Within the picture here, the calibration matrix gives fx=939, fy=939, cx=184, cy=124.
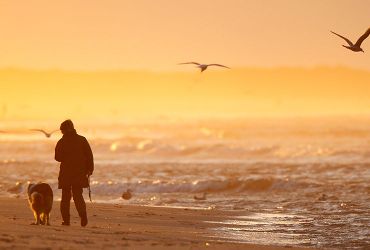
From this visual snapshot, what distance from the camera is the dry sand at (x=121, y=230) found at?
10.6 m

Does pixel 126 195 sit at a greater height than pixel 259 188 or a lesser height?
lesser

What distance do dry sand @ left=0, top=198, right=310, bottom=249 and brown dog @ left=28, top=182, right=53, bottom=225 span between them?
11.4 inches

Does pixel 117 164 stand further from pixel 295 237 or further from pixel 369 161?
pixel 295 237

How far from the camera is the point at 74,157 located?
1301 centimetres

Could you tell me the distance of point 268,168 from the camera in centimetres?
3266

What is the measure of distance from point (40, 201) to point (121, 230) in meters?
1.34

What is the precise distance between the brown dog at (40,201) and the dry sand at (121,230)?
0.29m

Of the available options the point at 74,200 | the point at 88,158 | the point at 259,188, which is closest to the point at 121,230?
the point at 74,200

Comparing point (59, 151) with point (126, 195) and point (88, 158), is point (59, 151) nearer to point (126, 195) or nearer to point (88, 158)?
point (88, 158)

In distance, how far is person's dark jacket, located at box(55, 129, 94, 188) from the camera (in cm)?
1299

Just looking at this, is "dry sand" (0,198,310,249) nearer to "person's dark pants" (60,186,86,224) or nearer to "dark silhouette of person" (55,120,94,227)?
"person's dark pants" (60,186,86,224)

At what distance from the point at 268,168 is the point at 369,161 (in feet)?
Answer: 13.7

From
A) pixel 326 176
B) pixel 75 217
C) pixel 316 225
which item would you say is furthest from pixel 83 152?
pixel 326 176

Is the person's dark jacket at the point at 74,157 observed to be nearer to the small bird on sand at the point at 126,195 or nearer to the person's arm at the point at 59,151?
the person's arm at the point at 59,151
